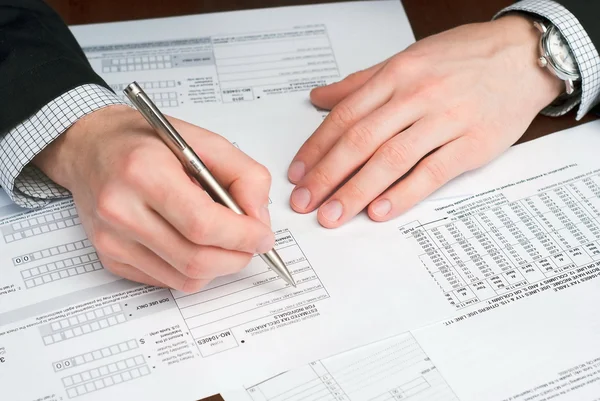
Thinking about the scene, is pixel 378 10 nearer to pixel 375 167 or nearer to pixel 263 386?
pixel 375 167

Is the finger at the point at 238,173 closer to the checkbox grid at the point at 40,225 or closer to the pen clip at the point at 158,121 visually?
the pen clip at the point at 158,121

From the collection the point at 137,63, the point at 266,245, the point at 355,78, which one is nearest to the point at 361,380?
the point at 266,245

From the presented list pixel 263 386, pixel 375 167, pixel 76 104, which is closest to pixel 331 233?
pixel 375 167

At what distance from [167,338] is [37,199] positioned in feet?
0.86

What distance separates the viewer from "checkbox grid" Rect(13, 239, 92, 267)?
0.85 metres

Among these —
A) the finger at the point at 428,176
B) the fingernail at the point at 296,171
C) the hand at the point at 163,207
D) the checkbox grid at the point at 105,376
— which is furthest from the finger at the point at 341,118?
the checkbox grid at the point at 105,376

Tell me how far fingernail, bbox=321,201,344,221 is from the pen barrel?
0.18 metres

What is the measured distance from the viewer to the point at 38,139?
0.87 m

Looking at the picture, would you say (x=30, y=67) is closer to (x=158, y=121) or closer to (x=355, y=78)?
(x=158, y=121)

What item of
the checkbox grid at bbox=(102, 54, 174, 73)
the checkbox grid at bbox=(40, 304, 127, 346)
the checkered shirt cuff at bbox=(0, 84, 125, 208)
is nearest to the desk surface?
the checkbox grid at bbox=(102, 54, 174, 73)

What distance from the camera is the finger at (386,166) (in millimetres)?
883

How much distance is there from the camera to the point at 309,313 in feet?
2.58

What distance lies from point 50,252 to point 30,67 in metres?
0.23

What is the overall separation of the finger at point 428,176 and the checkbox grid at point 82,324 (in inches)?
12.4
